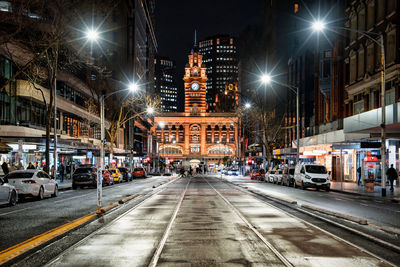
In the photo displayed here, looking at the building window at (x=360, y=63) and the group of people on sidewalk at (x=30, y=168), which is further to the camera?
the building window at (x=360, y=63)

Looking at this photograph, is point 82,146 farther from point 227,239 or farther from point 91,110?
point 227,239

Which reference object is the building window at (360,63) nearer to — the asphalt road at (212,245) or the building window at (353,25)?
the building window at (353,25)

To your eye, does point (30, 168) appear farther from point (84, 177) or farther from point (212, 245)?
point (212, 245)

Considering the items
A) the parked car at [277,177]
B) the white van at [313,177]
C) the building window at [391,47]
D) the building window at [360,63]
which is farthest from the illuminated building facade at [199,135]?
the building window at [391,47]

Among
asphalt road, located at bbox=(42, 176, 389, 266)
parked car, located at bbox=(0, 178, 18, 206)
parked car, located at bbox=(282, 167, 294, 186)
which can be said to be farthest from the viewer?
parked car, located at bbox=(282, 167, 294, 186)

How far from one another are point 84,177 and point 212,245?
1021 inches

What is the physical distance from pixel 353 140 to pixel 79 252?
31051mm

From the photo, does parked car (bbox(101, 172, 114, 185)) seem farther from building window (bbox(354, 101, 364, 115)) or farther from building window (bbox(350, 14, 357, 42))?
building window (bbox(350, 14, 357, 42))

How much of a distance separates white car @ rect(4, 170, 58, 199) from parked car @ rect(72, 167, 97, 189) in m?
9.93

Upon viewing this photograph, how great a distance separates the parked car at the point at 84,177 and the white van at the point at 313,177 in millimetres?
16212

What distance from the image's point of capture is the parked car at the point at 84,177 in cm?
3366

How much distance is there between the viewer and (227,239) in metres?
10.3

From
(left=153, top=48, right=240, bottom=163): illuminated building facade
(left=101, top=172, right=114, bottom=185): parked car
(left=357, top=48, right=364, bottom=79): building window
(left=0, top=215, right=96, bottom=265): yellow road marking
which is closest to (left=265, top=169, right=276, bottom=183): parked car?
(left=357, top=48, right=364, bottom=79): building window

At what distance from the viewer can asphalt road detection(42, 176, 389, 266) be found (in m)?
7.99
